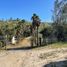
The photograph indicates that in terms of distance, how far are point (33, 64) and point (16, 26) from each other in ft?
173

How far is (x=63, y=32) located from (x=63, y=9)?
547 centimetres

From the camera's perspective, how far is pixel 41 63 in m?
20.3

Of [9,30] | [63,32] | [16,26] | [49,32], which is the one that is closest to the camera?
[63,32]

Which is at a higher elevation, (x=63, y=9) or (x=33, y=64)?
(x=63, y=9)

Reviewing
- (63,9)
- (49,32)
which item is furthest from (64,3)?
(49,32)

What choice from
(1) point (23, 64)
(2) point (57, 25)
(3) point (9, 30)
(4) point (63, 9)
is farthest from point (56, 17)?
(1) point (23, 64)

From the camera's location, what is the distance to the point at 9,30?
6781cm

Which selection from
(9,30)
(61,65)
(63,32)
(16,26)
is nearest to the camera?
(61,65)

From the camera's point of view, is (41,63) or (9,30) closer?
(41,63)

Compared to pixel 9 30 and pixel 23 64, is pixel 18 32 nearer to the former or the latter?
pixel 9 30

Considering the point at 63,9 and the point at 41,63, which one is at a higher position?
the point at 63,9

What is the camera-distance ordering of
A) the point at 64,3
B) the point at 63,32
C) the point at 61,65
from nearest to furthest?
the point at 61,65 < the point at 64,3 < the point at 63,32

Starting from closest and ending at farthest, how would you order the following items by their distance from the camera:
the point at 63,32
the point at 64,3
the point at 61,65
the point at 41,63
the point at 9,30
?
1. the point at 61,65
2. the point at 41,63
3. the point at 64,3
4. the point at 63,32
5. the point at 9,30

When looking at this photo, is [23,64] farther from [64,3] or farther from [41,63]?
[64,3]
